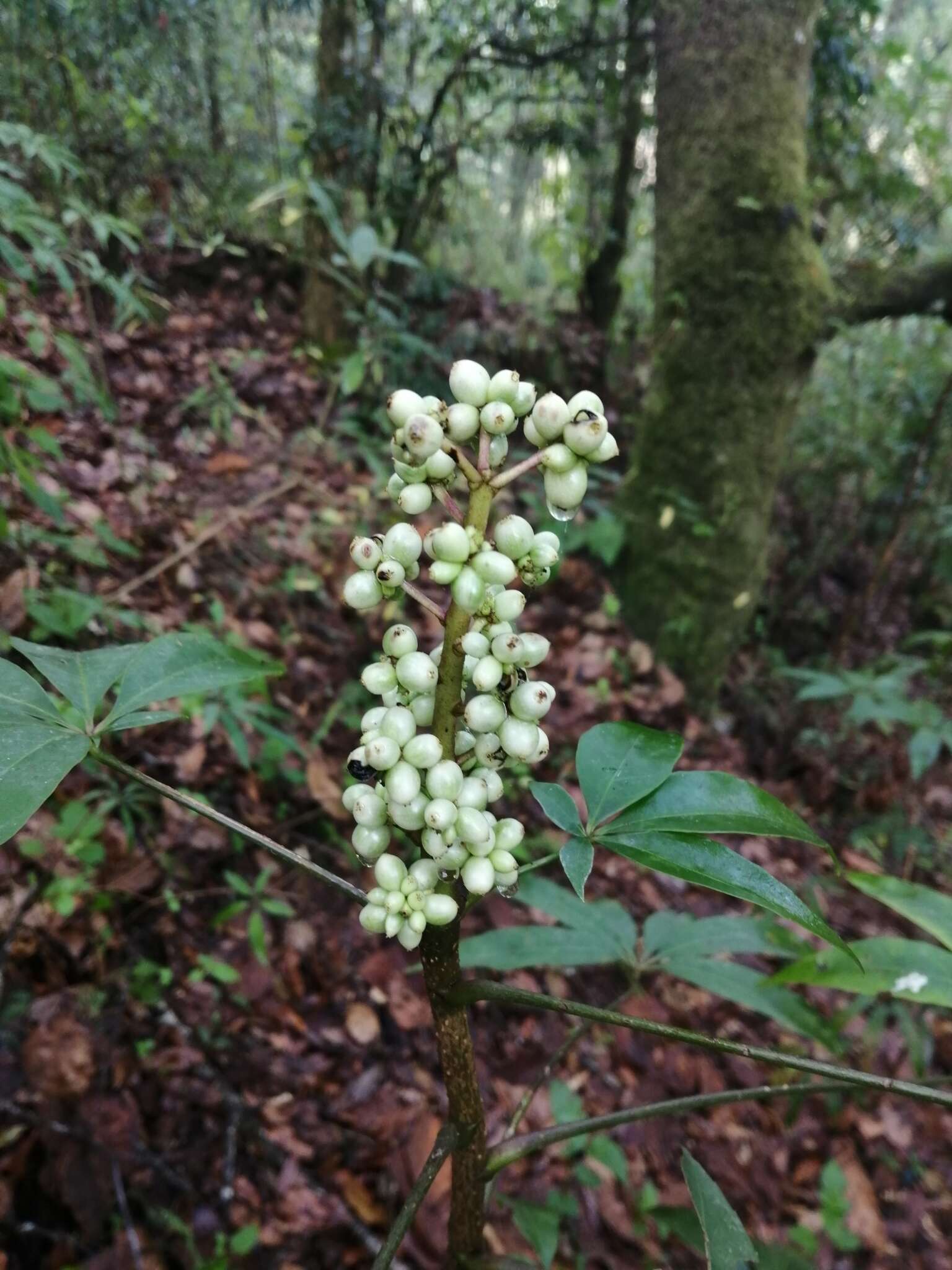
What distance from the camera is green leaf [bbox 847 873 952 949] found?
1114 millimetres

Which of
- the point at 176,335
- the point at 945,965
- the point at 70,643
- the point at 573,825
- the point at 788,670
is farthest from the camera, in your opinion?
the point at 176,335

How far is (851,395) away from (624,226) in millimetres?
2314

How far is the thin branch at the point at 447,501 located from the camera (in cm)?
70

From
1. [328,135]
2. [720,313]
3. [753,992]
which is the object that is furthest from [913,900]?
[328,135]

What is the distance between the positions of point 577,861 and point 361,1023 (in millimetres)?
1744

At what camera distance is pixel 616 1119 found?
2.81ft

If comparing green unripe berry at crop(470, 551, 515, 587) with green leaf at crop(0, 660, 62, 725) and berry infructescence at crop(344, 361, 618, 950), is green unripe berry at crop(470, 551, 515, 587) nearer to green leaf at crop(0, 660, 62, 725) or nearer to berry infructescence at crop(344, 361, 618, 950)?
berry infructescence at crop(344, 361, 618, 950)

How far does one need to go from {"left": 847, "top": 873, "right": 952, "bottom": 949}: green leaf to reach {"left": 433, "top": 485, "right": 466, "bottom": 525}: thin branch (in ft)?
2.73

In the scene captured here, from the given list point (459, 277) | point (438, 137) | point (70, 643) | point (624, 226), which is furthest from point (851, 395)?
point (70, 643)

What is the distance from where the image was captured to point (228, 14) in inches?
244

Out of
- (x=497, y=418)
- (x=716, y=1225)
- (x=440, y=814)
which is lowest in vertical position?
(x=716, y=1225)

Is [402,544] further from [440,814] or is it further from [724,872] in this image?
[724,872]

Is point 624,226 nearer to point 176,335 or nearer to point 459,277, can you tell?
point 459,277

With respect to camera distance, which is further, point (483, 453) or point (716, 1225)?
point (716, 1225)
